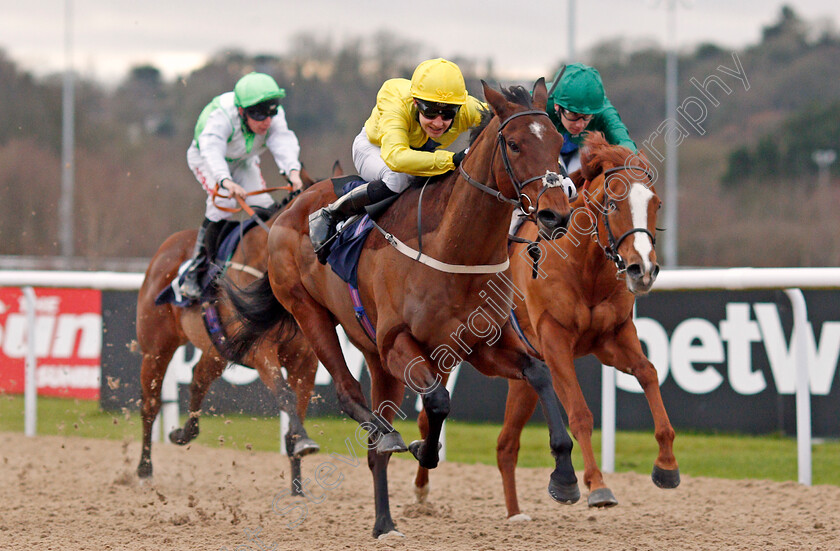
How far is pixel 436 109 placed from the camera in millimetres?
3873

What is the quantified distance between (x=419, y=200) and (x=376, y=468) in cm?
126

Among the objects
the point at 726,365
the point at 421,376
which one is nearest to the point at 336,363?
the point at 421,376

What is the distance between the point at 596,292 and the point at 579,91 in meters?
0.92

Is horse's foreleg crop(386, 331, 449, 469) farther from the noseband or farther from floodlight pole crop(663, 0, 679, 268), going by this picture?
floodlight pole crop(663, 0, 679, 268)

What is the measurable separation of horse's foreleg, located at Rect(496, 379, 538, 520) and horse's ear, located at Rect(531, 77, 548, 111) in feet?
5.62

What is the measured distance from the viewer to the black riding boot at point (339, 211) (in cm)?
427

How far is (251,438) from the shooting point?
23.5 ft

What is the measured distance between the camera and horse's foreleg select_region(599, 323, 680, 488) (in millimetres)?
4082

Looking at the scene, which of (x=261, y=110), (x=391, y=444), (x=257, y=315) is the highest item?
(x=261, y=110)

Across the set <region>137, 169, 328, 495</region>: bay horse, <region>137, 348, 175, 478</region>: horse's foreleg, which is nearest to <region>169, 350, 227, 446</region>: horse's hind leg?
<region>137, 169, 328, 495</region>: bay horse

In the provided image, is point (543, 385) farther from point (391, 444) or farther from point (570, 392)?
point (391, 444)

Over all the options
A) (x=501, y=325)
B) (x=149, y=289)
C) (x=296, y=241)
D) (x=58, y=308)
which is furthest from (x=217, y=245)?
(x=58, y=308)

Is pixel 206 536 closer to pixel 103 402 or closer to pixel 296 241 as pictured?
pixel 296 241

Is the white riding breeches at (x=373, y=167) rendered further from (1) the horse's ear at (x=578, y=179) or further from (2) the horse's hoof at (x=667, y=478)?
(2) the horse's hoof at (x=667, y=478)
